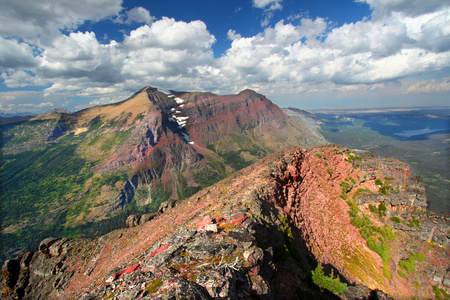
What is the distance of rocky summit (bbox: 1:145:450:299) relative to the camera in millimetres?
12852

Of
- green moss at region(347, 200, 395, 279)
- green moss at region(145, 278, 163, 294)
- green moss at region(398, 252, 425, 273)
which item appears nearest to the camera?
green moss at region(145, 278, 163, 294)

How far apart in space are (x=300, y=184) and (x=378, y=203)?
45.4ft

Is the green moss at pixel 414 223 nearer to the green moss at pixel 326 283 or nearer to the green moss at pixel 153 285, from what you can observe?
the green moss at pixel 326 283

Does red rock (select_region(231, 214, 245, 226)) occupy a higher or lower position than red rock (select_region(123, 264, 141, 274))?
higher

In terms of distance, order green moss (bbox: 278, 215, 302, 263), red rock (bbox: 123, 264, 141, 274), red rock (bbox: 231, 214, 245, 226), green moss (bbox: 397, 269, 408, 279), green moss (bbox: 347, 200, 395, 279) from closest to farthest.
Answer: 1. red rock (bbox: 123, 264, 141, 274)
2. red rock (bbox: 231, 214, 245, 226)
3. green moss (bbox: 278, 215, 302, 263)
4. green moss (bbox: 397, 269, 408, 279)
5. green moss (bbox: 347, 200, 395, 279)

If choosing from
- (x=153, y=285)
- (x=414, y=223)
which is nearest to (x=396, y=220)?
(x=414, y=223)

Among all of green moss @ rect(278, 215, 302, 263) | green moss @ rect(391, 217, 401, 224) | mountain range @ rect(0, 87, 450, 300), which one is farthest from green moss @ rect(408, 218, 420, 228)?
green moss @ rect(278, 215, 302, 263)

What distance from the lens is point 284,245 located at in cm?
1916

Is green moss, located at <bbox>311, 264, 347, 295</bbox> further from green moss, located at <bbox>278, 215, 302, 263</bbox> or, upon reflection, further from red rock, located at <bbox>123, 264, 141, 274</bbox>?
red rock, located at <bbox>123, 264, 141, 274</bbox>

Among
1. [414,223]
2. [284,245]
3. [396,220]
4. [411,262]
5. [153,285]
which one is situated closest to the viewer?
[153,285]

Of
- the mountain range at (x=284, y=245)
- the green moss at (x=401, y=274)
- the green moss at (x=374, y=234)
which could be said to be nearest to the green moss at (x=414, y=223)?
the mountain range at (x=284, y=245)

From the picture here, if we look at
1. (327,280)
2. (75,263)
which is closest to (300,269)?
(327,280)

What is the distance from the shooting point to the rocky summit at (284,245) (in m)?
12.9

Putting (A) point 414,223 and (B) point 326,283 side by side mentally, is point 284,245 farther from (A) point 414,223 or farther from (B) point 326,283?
(A) point 414,223
